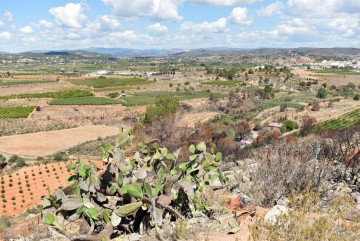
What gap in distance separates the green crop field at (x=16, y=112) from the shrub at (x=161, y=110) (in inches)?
1210

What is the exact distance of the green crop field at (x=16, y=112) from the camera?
66500mm

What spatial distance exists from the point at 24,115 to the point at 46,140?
801 inches

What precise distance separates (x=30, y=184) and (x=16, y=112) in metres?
46.9

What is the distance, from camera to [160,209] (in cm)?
629

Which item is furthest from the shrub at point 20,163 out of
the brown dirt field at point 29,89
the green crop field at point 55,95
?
the brown dirt field at point 29,89

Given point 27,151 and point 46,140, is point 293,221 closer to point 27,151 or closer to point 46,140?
point 27,151

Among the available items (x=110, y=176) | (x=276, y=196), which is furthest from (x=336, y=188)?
(x=110, y=176)

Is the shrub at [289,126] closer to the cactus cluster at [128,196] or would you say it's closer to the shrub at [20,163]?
the shrub at [20,163]

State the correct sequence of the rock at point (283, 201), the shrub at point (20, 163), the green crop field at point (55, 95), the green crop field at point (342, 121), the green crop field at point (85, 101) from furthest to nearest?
1. the green crop field at point (55, 95)
2. the green crop field at point (85, 101)
3. the green crop field at point (342, 121)
4. the shrub at point (20, 163)
5. the rock at point (283, 201)

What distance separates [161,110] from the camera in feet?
152

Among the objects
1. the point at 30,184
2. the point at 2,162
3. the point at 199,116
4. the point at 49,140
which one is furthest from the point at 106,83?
the point at 30,184

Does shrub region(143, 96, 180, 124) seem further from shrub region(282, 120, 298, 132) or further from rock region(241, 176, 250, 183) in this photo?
rock region(241, 176, 250, 183)

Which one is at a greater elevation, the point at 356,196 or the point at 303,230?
the point at 303,230

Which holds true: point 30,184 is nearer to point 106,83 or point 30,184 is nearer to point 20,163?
point 20,163
